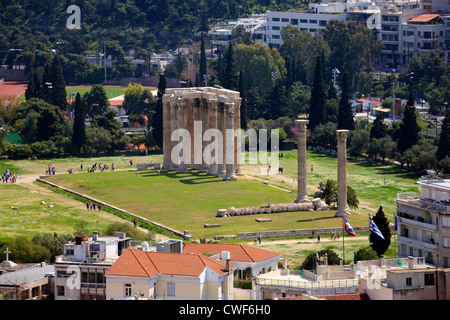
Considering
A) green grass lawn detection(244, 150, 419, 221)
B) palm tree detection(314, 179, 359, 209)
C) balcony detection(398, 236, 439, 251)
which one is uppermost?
balcony detection(398, 236, 439, 251)

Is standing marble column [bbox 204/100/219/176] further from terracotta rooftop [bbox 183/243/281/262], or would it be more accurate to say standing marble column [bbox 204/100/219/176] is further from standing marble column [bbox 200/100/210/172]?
terracotta rooftop [bbox 183/243/281/262]

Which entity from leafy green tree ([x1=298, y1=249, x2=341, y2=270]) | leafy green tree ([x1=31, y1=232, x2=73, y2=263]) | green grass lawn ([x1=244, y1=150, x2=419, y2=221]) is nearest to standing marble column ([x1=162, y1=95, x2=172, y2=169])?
green grass lawn ([x1=244, y1=150, x2=419, y2=221])

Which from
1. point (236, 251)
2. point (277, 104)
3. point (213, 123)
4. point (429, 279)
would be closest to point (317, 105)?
point (277, 104)

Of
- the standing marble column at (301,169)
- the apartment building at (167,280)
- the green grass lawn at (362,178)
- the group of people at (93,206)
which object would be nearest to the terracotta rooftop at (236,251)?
the apartment building at (167,280)

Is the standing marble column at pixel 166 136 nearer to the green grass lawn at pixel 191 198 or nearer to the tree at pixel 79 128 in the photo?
the green grass lawn at pixel 191 198

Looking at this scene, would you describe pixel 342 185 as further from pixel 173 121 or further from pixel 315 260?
pixel 173 121

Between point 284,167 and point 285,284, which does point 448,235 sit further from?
point 284,167

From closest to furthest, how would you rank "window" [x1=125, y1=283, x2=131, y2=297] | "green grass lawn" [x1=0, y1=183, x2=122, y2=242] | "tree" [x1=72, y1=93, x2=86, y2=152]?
"window" [x1=125, y1=283, x2=131, y2=297] < "green grass lawn" [x1=0, y1=183, x2=122, y2=242] < "tree" [x1=72, y1=93, x2=86, y2=152]
